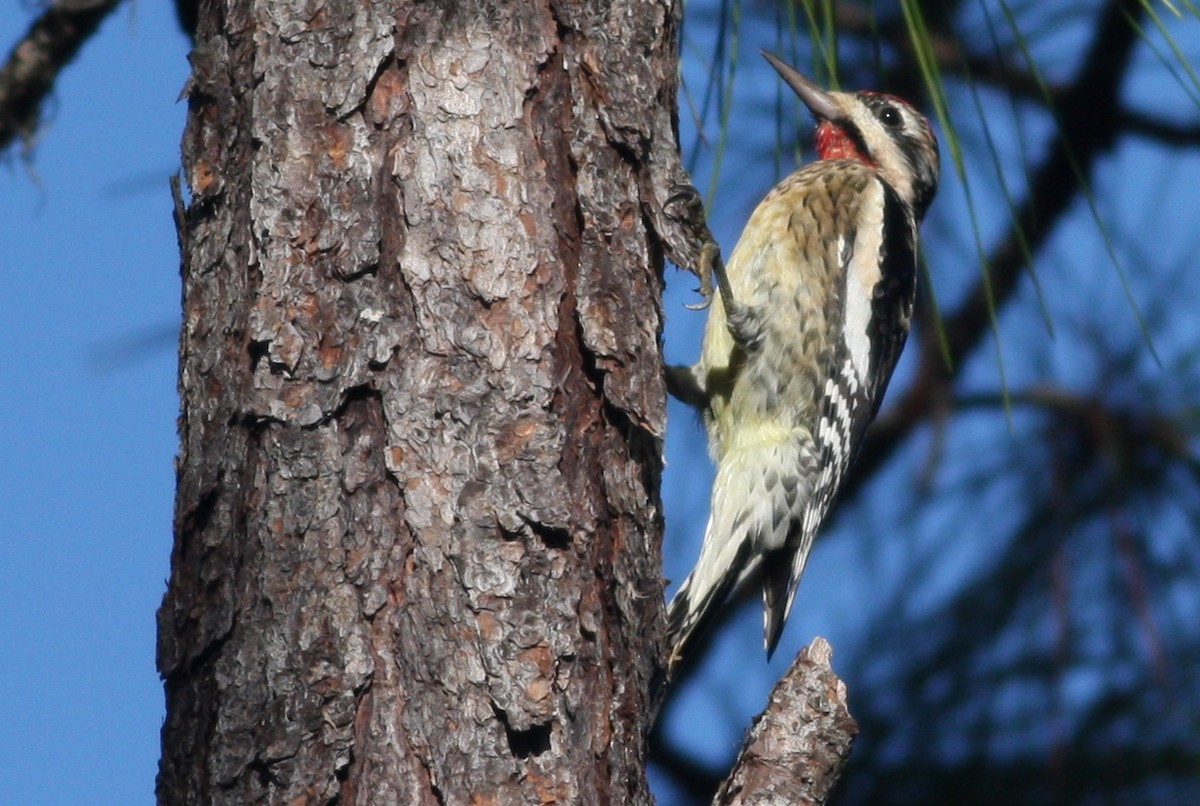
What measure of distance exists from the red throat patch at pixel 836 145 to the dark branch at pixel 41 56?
1.79m

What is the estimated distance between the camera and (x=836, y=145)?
3.89m

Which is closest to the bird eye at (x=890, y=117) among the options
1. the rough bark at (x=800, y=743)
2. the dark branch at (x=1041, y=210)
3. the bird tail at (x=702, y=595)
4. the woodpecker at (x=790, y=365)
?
the woodpecker at (x=790, y=365)

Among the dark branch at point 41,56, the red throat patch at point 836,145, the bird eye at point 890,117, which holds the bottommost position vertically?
the dark branch at point 41,56

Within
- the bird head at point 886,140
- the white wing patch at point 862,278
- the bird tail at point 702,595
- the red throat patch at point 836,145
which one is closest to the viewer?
the bird tail at point 702,595

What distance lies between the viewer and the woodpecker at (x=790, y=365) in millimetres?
3260

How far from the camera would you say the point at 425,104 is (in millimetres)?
2057

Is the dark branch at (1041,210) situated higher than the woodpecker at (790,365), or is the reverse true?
the dark branch at (1041,210)

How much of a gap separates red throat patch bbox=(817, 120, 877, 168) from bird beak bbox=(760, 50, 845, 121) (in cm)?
14

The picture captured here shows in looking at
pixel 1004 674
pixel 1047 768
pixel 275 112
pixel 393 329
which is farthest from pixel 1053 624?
pixel 275 112

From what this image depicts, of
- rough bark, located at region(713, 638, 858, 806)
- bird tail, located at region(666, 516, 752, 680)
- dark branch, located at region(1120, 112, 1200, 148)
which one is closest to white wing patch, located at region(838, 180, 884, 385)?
bird tail, located at region(666, 516, 752, 680)

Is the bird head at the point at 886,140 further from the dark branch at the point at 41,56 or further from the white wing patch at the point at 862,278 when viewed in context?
the dark branch at the point at 41,56

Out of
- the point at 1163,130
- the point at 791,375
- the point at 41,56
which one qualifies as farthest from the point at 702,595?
the point at 41,56

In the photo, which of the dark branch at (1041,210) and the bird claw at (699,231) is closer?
the bird claw at (699,231)

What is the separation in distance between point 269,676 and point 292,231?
594mm
